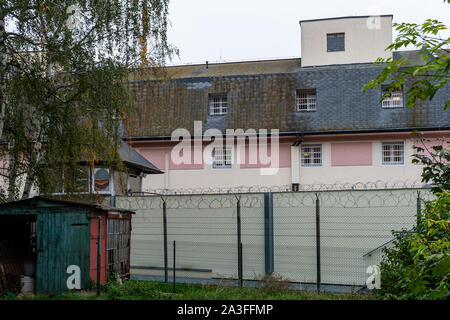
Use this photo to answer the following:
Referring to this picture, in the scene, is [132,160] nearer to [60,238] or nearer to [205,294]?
[60,238]

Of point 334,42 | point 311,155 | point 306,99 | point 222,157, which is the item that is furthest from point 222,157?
point 334,42

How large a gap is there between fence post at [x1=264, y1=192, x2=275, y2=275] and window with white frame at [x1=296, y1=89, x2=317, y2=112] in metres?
11.7

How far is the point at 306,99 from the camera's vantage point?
2716 cm

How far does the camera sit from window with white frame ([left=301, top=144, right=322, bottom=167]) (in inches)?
1013

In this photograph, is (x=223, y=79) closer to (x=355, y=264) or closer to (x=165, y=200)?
(x=165, y=200)

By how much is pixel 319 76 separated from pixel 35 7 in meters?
17.1

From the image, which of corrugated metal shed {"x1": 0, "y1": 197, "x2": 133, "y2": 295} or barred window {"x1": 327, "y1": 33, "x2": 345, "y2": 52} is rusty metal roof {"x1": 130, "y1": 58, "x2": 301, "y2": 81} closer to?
barred window {"x1": 327, "y1": 33, "x2": 345, "y2": 52}

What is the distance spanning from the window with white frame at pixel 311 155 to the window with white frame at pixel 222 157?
3454 mm

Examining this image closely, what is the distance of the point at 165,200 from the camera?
17094 millimetres

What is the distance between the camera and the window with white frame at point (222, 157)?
25844 millimetres

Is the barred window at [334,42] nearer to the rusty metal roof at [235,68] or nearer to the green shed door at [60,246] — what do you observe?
the rusty metal roof at [235,68]

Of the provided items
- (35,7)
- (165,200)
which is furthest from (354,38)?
(35,7)

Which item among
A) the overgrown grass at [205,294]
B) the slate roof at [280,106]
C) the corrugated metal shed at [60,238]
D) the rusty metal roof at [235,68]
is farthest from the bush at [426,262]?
the rusty metal roof at [235,68]
